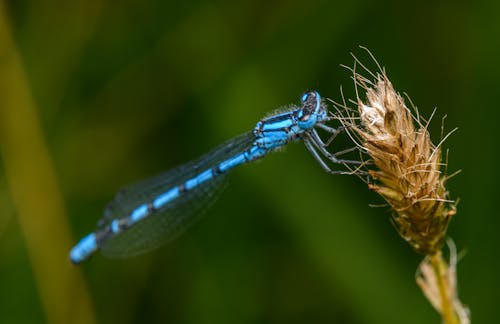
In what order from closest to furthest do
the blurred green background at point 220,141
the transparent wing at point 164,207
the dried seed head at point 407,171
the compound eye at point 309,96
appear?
the dried seed head at point 407,171 → the compound eye at point 309,96 → the transparent wing at point 164,207 → the blurred green background at point 220,141

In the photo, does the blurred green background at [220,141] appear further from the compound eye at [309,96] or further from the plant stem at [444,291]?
the plant stem at [444,291]

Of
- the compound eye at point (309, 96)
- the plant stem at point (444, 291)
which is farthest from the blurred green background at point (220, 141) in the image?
the plant stem at point (444, 291)

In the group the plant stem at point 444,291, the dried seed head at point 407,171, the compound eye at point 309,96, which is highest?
the compound eye at point 309,96

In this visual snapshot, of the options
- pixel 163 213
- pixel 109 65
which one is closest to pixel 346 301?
pixel 163 213

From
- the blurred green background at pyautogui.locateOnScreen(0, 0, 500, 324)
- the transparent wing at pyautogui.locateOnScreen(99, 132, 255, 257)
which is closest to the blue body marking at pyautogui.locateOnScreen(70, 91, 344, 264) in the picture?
the transparent wing at pyautogui.locateOnScreen(99, 132, 255, 257)

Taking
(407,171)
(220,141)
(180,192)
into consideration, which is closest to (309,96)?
(220,141)
